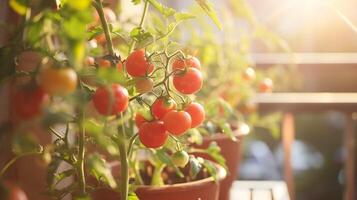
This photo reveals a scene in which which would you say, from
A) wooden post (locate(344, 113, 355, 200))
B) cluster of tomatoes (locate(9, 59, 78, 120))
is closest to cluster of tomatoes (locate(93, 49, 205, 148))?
cluster of tomatoes (locate(9, 59, 78, 120))

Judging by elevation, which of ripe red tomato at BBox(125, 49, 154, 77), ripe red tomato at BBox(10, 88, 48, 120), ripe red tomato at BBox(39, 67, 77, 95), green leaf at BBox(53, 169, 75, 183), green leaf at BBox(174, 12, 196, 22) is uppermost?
green leaf at BBox(174, 12, 196, 22)

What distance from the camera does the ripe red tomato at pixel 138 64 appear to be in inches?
30.6

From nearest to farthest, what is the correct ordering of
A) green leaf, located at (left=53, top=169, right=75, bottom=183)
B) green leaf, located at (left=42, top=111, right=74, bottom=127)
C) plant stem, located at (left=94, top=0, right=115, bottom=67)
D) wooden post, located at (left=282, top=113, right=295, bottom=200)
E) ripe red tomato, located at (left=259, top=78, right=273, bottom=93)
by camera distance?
green leaf, located at (left=42, top=111, right=74, bottom=127) < plant stem, located at (left=94, top=0, right=115, bottom=67) < green leaf, located at (left=53, top=169, right=75, bottom=183) < ripe red tomato, located at (left=259, top=78, right=273, bottom=93) < wooden post, located at (left=282, top=113, right=295, bottom=200)

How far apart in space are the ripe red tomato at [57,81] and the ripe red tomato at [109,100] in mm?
87

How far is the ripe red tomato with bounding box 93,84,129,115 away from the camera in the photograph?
2.03 feet

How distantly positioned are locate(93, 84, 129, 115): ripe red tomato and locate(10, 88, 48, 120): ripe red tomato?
0.08 metres

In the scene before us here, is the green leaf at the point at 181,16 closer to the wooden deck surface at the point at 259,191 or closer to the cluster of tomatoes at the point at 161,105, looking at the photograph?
the cluster of tomatoes at the point at 161,105

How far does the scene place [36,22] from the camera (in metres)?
0.57

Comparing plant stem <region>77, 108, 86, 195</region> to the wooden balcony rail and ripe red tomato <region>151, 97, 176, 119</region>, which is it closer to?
ripe red tomato <region>151, 97, 176, 119</region>

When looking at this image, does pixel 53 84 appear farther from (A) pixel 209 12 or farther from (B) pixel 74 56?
(A) pixel 209 12

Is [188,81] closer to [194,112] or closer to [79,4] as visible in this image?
[194,112]

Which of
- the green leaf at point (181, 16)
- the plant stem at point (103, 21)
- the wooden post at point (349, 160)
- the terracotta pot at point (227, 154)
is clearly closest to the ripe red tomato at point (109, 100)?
the plant stem at point (103, 21)

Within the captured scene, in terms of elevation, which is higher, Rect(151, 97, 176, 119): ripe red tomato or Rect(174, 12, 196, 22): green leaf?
Rect(174, 12, 196, 22): green leaf

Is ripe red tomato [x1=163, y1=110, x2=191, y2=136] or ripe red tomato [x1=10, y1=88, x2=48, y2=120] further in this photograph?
ripe red tomato [x1=163, y1=110, x2=191, y2=136]
